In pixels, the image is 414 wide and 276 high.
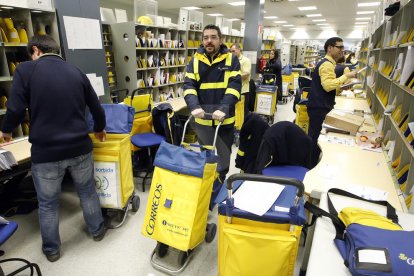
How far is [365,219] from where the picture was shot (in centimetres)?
116

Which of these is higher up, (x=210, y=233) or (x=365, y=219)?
(x=365, y=219)

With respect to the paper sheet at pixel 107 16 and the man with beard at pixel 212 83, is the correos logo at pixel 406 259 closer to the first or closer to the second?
the man with beard at pixel 212 83

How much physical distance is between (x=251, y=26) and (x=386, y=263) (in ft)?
23.4

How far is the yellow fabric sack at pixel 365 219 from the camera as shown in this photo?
1134mm

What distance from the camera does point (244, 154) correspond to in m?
2.49

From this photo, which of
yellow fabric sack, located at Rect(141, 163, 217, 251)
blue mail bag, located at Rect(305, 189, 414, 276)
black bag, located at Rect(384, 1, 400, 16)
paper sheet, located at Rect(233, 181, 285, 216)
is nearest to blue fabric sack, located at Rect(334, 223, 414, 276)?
blue mail bag, located at Rect(305, 189, 414, 276)

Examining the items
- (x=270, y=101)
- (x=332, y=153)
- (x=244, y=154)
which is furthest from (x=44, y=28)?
(x=270, y=101)

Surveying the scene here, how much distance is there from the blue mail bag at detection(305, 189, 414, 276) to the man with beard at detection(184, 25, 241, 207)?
1299 mm

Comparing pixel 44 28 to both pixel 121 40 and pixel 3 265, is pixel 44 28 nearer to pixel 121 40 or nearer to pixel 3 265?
pixel 121 40

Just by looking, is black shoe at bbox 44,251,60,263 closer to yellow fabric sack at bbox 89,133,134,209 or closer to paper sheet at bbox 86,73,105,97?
yellow fabric sack at bbox 89,133,134,209

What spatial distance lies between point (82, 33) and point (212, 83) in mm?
1693

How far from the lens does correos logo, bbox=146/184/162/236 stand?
184 cm

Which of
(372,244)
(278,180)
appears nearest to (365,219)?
(372,244)

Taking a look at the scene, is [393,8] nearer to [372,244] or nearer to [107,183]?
[372,244]
